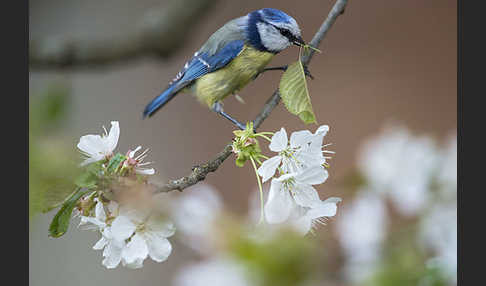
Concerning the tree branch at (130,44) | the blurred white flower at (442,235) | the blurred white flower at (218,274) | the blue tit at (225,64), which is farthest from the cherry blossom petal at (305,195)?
the tree branch at (130,44)

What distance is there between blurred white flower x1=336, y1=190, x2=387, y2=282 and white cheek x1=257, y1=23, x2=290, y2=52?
0.32 m

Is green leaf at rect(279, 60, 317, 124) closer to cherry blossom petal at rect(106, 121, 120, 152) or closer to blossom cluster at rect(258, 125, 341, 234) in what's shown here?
blossom cluster at rect(258, 125, 341, 234)

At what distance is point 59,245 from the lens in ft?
4.21

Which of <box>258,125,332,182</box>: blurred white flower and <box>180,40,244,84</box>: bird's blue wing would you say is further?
<box>180,40,244,84</box>: bird's blue wing

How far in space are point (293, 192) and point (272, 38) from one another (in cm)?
36

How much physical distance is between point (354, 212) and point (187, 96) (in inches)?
19.9

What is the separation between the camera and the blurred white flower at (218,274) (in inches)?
9.7

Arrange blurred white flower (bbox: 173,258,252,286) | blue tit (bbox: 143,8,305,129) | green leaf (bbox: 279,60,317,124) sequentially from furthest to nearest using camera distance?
blue tit (bbox: 143,8,305,129) < green leaf (bbox: 279,60,317,124) < blurred white flower (bbox: 173,258,252,286)

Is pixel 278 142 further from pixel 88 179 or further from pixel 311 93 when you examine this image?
pixel 311 93

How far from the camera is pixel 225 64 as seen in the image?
2.71 feet

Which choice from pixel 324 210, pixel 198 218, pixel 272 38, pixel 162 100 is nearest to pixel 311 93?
pixel 272 38

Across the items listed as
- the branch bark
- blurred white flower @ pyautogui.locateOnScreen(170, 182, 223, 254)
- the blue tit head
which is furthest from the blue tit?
blurred white flower @ pyautogui.locateOnScreen(170, 182, 223, 254)

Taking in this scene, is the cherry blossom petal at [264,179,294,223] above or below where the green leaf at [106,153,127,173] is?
below

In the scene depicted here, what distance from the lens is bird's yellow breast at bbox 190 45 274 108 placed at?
83 centimetres
